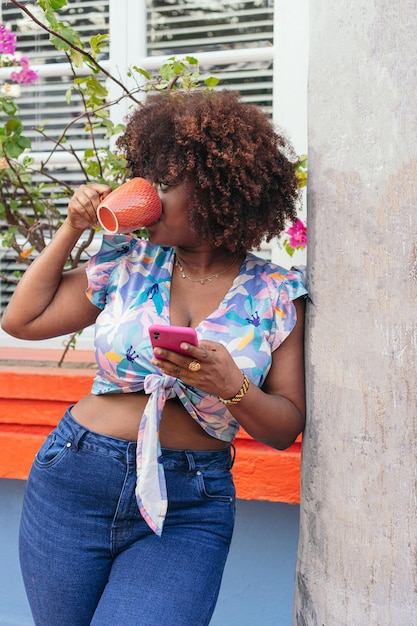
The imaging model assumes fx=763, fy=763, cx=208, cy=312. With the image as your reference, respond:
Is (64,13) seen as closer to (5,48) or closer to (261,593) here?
(5,48)

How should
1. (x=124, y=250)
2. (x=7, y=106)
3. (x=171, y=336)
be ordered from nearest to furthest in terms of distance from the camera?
(x=171, y=336) < (x=124, y=250) < (x=7, y=106)

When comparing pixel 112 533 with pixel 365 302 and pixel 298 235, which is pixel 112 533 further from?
pixel 298 235

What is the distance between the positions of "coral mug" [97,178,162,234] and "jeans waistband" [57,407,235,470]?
49 centimetres

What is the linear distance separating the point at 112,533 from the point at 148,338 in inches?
18.2

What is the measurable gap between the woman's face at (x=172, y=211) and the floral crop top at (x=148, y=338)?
13 cm

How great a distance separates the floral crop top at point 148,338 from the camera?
1729 mm

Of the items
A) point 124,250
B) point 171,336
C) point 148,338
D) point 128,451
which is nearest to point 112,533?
point 128,451

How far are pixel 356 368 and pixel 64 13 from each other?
2.73m

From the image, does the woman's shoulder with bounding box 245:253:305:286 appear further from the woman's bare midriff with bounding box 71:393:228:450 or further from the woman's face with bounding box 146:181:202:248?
the woman's bare midriff with bounding box 71:393:228:450

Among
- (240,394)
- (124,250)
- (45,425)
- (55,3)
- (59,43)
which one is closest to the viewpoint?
(240,394)

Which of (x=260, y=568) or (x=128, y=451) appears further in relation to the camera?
(x=260, y=568)

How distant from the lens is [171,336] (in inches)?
57.6

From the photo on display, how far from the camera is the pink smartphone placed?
145 cm

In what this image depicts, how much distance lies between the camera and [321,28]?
1.58 meters
